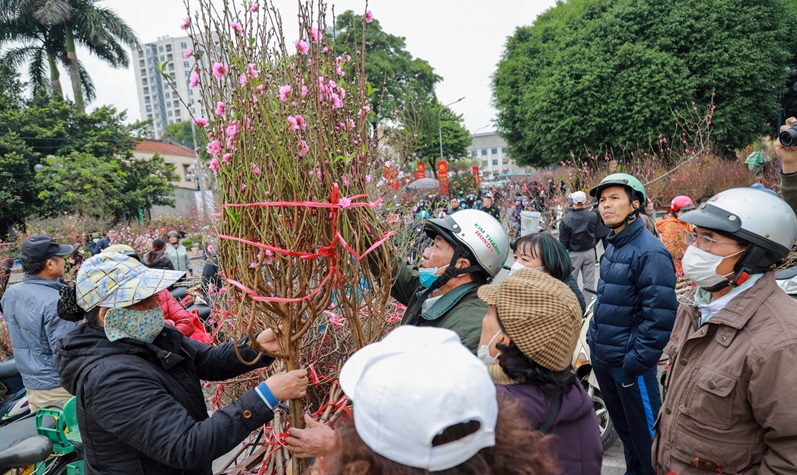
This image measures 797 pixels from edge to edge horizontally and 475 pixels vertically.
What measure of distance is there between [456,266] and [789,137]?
190 cm

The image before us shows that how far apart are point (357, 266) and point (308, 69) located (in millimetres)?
753

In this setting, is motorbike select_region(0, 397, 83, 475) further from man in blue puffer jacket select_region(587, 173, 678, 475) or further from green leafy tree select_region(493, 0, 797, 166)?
green leafy tree select_region(493, 0, 797, 166)

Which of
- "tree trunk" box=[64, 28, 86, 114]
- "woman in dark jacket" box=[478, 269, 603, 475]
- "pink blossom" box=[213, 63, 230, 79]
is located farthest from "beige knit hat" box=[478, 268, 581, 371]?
"tree trunk" box=[64, 28, 86, 114]

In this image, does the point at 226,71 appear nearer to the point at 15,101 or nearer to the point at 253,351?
the point at 253,351

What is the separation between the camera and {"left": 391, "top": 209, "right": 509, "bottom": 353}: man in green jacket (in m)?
2.29

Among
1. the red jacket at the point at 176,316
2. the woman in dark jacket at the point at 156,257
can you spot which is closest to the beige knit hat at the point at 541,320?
the red jacket at the point at 176,316

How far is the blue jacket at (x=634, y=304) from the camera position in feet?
9.39

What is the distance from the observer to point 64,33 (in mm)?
28719

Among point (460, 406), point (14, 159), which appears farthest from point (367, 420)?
point (14, 159)

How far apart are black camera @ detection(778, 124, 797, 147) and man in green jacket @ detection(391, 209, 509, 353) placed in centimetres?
156

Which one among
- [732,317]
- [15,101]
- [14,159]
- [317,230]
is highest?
[15,101]

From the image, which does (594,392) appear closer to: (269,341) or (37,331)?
(269,341)

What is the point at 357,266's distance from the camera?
184 cm

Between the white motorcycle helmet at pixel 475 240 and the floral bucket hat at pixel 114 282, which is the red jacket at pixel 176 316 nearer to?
the floral bucket hat at pixel 114 282
